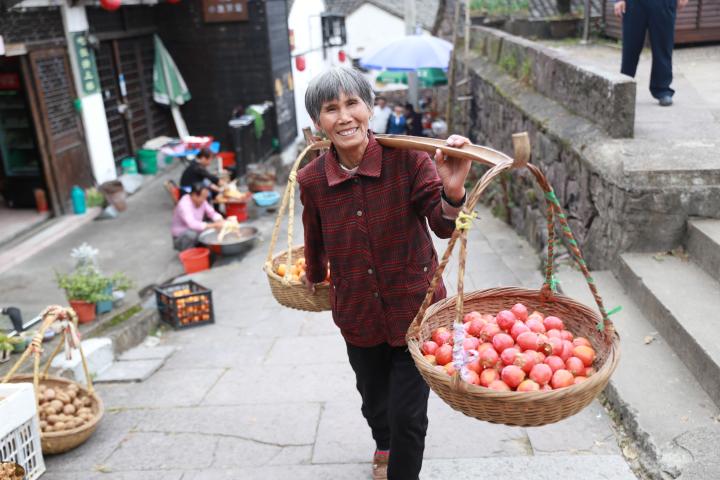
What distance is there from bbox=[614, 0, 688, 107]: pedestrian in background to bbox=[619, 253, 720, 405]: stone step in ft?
8.14

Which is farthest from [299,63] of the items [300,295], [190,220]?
[300,295]

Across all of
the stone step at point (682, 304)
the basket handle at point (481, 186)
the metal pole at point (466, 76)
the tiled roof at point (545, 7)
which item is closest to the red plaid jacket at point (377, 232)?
the basket handle at point (481, 186)

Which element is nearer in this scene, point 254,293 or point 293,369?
point 293,369

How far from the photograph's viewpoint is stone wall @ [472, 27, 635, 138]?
5.41m

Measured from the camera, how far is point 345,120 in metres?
2.66

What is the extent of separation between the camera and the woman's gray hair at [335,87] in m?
2.63

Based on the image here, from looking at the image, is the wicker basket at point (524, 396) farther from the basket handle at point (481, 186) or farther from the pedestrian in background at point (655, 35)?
the pedestrian in background at point (655, 35)

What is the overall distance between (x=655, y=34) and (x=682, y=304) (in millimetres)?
3349

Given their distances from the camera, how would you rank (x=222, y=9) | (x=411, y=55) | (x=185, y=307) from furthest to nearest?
(x=411, y=55) < (x=222, y=9) < (x=185, y=307)

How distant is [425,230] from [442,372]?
81 cm

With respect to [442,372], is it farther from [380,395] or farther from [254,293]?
[254,293]

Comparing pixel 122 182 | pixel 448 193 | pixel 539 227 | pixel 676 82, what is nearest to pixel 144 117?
pixel 122 182

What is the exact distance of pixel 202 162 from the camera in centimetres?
951

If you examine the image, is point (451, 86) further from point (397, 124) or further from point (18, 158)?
point (18, 158)
